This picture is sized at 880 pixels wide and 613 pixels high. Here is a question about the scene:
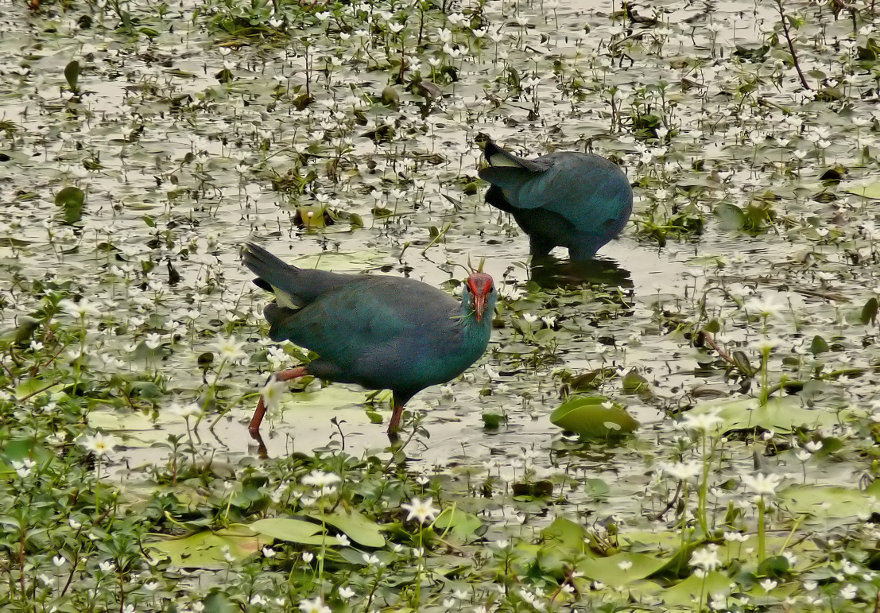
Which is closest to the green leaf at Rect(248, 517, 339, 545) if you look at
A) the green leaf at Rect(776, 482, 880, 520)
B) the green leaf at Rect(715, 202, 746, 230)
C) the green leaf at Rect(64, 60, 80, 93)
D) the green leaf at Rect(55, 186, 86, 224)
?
the green leaf at Rect(776, 482, 880, 520)

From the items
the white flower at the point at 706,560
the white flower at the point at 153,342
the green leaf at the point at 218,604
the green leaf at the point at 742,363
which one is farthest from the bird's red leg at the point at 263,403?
the white flower at the point at 706,560

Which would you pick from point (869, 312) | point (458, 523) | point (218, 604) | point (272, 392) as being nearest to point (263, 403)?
point (272, 392)

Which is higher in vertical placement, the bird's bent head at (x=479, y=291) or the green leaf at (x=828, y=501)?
the bird's bent head at (x=479, y=291)

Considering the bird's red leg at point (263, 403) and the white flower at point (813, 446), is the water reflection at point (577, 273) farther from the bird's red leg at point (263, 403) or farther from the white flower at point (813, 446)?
the white flower at point (813, 446)

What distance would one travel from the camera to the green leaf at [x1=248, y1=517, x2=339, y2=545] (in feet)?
16.8

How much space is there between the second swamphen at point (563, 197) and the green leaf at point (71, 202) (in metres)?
2.45

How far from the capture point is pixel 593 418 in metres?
6.27

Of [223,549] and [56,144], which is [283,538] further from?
[56,144]

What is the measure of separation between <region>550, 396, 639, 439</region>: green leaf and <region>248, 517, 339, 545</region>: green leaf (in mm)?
1443

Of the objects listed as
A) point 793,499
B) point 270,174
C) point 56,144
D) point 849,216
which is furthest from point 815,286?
point 56,144

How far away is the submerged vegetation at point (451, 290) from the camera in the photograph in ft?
17.0

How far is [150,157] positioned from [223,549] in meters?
5.16

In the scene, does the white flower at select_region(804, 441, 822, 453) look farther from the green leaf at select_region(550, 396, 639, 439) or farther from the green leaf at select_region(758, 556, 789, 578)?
the green leaf at select_region(758, 556, 789, 578)

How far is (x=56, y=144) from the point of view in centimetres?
1005
